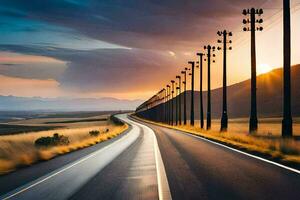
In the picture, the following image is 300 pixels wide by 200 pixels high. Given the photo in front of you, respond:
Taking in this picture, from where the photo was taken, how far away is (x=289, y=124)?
26.6 meters

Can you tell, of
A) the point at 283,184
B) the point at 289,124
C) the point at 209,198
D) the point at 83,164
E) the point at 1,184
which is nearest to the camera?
the point at 209,198

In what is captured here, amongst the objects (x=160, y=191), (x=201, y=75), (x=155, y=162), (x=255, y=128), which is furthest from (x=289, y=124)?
(x=201, y=75)

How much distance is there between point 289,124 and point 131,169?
14.6 meters

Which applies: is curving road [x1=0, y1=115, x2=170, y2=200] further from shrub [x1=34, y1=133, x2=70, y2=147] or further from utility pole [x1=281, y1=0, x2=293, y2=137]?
shrub [x1=34, y1=133, x2=70, y2=147]

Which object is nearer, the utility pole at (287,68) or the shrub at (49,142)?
the utility pole at (287,68)

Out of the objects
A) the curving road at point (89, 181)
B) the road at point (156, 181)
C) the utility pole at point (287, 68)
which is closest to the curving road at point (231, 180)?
the road at point (156, 181)

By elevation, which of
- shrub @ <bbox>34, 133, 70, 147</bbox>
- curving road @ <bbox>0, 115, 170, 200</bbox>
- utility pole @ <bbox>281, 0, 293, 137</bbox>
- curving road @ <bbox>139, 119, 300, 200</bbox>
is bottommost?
shrub @ <bbox>34, 133, 70, 147</bbox>

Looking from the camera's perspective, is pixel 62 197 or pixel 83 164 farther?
pixel 83 164

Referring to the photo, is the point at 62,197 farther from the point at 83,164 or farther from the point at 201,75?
the point at 201,75

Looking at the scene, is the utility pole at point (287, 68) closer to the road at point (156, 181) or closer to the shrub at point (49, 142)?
the road at point (156, 181)

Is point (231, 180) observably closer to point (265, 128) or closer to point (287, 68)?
point (287, 68)

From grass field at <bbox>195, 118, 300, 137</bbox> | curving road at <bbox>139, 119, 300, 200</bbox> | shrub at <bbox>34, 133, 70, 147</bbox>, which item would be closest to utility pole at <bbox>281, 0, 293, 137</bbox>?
grass field at <bbox>195, 118, 300, 137</bbox>

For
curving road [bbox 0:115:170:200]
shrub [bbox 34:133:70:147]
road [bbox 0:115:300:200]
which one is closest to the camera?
road [bbox 0:115:300:200]

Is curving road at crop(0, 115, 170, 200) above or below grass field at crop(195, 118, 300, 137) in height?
above
